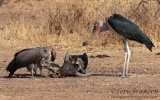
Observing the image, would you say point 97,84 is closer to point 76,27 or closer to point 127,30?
point 127,30

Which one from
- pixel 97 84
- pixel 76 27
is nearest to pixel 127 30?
pixel 97 84

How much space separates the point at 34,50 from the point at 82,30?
755cm

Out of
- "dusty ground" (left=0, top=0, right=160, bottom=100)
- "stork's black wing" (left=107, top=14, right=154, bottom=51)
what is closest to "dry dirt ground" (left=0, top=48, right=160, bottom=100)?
"dusty ground" (left=0, top=0, right=160, bottom=100)

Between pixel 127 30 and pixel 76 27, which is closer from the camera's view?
pixel 127 30

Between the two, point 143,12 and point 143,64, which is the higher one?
point 143,12

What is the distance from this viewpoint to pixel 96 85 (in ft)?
36.4

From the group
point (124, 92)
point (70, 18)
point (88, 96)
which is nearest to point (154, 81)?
point (124, 92)

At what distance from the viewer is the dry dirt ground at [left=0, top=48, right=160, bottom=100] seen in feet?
32.5

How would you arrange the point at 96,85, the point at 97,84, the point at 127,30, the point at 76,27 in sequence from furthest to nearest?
the point at 76,27 → the point at 127,30 → the point at 97,84 → the point at 96,85

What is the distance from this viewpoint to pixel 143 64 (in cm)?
1456

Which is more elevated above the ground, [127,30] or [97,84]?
[127,30]

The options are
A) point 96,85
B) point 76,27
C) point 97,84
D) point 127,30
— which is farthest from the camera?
point 76,27

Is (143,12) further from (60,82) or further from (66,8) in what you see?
(60,82)

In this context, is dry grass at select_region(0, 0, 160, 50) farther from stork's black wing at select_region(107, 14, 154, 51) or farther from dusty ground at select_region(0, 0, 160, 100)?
stork's black wing at select_region(107, 14, 154, 51)
